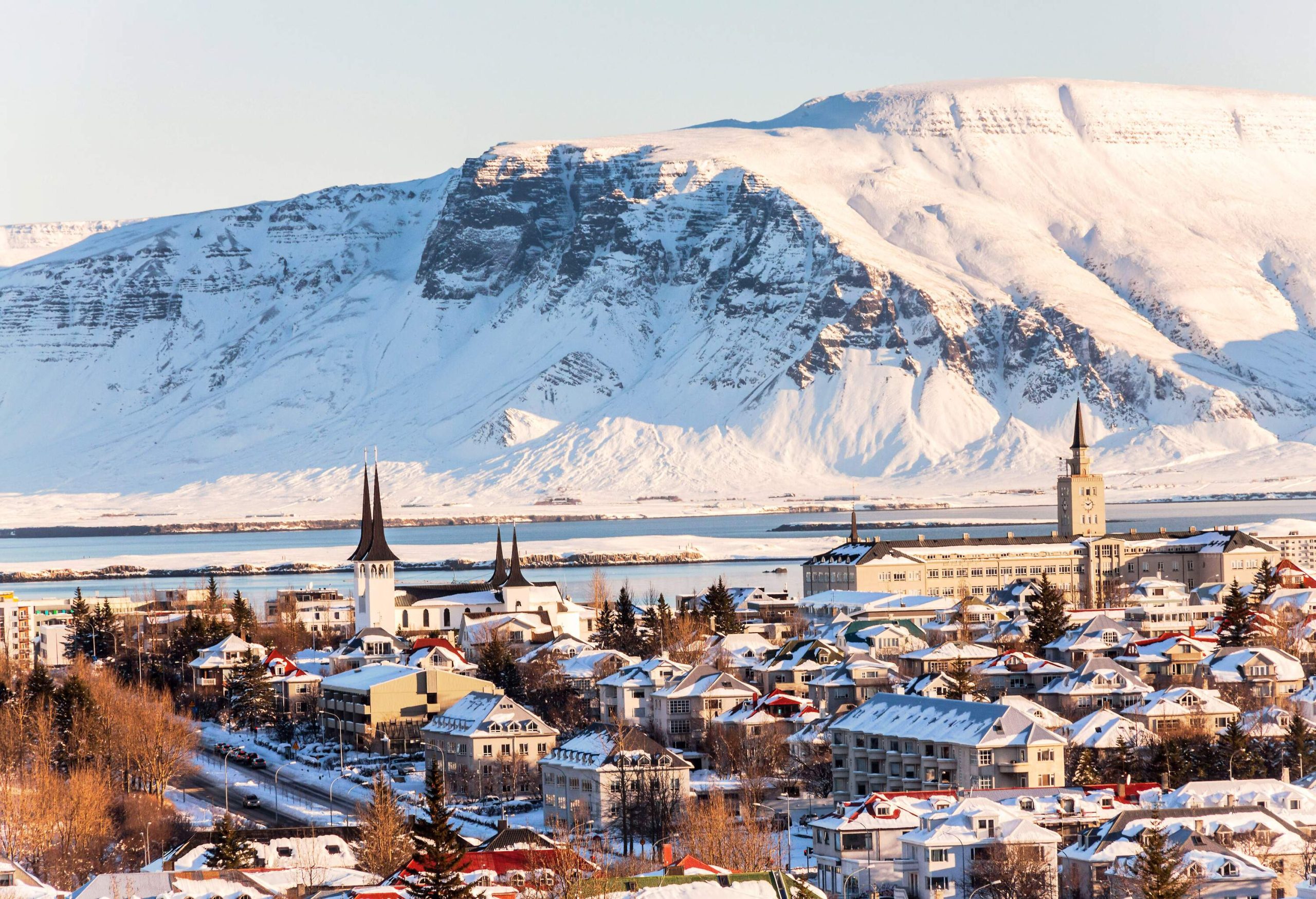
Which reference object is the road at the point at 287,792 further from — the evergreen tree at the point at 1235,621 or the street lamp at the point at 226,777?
the evergreen tree at the point at 1235,621

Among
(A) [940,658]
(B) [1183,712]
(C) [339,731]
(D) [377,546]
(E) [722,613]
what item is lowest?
(C) [339,731]

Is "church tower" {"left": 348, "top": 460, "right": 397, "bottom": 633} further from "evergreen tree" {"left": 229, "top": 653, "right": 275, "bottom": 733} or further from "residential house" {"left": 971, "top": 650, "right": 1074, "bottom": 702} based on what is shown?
"residential house" {"left": 971, "top": 650, "right": 1074, "bottom": 702}

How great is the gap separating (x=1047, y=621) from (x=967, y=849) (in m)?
54.0

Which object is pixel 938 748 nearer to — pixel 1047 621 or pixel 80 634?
pixel 1047 621

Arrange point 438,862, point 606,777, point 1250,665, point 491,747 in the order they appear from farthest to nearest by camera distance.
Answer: point 1250,665
point 491,747
point 606,777
point 438,862

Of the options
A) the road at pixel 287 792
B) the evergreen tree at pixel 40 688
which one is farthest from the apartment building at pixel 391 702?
the evergreen tree at pixel 40 688

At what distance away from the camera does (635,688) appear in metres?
95.2

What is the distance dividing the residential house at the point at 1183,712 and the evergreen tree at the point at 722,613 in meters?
39.8

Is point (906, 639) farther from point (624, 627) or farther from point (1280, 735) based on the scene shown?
point (1280, 735)

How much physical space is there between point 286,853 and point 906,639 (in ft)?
175

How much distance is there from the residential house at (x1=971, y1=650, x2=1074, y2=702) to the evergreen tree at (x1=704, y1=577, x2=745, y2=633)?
26474mm

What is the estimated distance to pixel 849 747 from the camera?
79562mm

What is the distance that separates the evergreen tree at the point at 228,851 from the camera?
58969 millimetres

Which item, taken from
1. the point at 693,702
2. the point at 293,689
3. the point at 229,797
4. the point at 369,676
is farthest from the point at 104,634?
the point at 229,797
